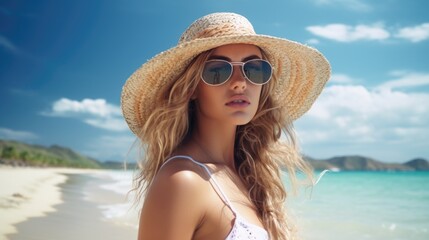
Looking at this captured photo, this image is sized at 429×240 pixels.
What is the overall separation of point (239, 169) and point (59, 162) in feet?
223

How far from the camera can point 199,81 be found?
2.13 m

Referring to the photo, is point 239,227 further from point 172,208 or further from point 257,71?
point 257,71

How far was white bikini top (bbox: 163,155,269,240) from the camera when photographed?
1.73m

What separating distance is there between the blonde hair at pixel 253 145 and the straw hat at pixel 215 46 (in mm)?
69

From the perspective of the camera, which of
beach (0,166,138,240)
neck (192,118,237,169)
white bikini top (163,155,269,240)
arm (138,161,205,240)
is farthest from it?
beach (0,166,138,240)

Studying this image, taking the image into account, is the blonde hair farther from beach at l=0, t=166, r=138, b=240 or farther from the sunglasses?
beach at l=0, t=166, r=138, b=240

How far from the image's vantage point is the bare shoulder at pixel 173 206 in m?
1.61

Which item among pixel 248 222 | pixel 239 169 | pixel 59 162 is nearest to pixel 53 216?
pixel 239 169

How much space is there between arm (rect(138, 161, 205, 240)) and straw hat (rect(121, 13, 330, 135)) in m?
0.59

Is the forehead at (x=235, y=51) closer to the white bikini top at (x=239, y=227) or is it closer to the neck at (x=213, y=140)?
the neck at (x=213, y=140)

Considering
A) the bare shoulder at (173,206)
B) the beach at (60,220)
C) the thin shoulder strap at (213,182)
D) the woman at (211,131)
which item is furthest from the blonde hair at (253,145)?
the beach at (60,220)

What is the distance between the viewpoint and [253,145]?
2.59 meters

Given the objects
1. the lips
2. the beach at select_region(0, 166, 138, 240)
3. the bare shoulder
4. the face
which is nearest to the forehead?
the face

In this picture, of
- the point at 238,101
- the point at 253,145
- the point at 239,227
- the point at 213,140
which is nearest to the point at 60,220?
the point at 253,145
